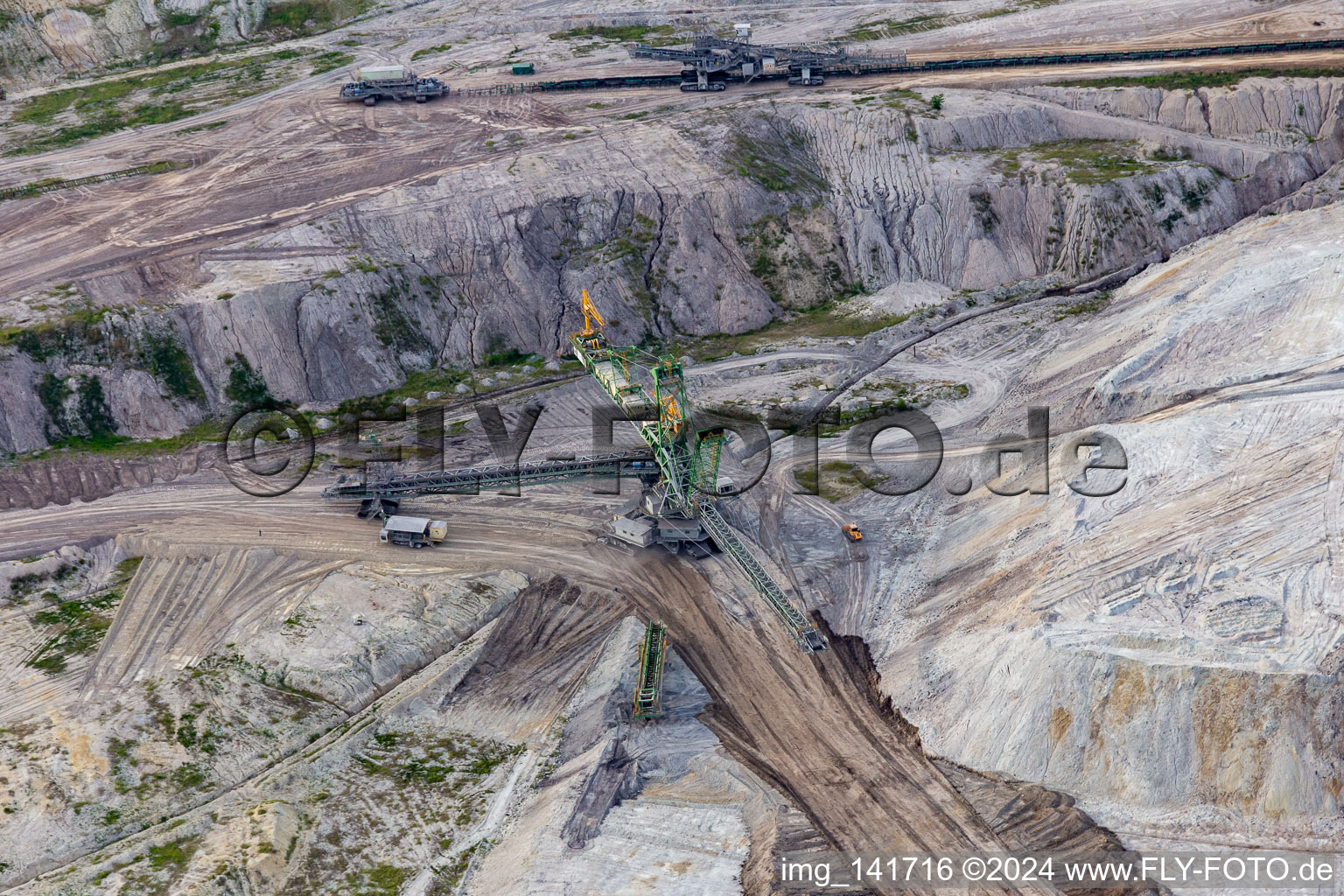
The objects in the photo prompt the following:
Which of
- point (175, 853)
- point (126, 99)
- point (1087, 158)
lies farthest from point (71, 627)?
point (1087, 158)

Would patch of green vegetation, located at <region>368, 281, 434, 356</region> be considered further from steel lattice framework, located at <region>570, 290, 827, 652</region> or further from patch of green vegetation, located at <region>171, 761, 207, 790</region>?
patch of green vegetation, located at <region>171, 761, 207, 790</region>

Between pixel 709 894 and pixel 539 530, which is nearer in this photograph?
pixel 709 894

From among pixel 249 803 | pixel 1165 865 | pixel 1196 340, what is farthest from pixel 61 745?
pixel 1196 340

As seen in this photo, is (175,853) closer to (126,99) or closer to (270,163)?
(270,163)

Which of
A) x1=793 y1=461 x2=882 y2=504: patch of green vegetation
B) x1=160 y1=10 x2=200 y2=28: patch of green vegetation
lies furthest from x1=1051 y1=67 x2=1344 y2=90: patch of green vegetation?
x1=160 y1=10 x2=200 y2=28: patch of green vegetation

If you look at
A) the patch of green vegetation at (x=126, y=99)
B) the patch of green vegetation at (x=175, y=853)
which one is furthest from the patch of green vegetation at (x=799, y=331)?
the patch of green vegetation at (x=126, y=99)

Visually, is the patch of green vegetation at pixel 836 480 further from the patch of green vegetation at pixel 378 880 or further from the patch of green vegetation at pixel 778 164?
the patch of green vegetation at pixel 378 880

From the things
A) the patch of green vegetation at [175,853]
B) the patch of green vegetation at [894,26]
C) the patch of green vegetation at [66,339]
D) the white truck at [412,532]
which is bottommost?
the patch of green vegetation at [175,853]

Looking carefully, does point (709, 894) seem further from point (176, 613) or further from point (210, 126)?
point (210, 126)
